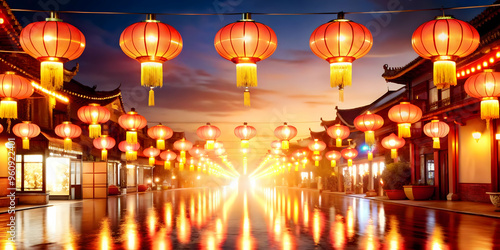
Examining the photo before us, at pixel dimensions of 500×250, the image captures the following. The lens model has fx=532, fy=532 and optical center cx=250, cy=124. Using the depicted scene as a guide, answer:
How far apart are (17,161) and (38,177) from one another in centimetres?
133

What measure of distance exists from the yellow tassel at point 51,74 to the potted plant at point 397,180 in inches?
922

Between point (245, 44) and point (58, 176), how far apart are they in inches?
987

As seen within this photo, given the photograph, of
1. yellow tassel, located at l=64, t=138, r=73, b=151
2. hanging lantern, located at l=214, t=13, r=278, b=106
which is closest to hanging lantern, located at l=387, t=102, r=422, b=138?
hanging lantern, located at l=214, t=13, r=278, b=106

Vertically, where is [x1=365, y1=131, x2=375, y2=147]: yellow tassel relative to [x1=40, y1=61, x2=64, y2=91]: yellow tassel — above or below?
below

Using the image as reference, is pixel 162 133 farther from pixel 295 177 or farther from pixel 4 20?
pixel 295 177

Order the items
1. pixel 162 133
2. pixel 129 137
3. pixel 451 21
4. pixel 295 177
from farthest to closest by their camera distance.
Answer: pixel 295 177 < pixel 162 133 < pixel 129 137 < pixel 451 21

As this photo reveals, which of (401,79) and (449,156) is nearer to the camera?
(449,156)

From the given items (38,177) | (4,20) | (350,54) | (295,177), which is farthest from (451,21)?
(295,177)

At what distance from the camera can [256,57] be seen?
35.4ft

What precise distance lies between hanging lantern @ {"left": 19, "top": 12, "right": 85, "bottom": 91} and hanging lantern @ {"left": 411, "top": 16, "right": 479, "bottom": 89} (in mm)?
6739

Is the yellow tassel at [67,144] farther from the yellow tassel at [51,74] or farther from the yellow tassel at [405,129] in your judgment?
the yellow tassel at [405,129]

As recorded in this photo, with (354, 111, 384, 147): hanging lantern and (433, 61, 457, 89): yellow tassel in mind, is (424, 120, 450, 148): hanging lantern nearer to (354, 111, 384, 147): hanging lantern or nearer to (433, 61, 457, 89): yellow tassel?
(354, 111, 384, 147): hanging lantern

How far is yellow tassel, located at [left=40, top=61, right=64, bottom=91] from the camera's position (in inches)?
406

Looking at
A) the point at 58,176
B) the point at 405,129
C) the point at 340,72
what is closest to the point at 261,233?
the point at 340,72
